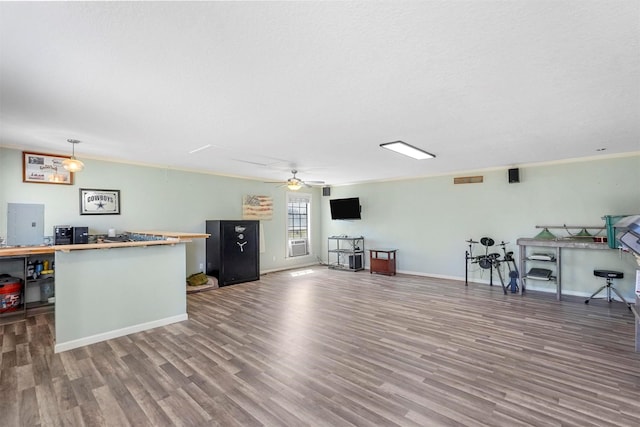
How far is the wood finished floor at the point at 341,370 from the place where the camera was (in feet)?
6.98

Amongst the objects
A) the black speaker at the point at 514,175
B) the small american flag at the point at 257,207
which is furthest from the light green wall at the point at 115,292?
the black speaker at the point at 514,175

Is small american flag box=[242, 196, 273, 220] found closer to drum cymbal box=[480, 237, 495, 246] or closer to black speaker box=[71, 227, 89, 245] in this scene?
black speaker box=[71, 227, 89, 245]

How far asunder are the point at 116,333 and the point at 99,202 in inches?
104

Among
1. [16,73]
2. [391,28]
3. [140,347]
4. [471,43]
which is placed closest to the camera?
[391,28]

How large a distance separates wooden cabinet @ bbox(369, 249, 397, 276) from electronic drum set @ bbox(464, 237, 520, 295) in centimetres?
170

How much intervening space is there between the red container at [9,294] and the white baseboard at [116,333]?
1.86 m

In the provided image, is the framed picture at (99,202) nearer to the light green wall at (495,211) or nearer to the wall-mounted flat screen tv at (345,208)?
the wall-mounted flat screen tv at (345,208)

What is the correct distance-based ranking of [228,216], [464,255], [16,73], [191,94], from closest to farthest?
[16,73] → [191,94] → [464,255] → [228,216]

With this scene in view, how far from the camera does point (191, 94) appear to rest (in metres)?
2.54

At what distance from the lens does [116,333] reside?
11.8ft

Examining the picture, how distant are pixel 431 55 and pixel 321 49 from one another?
0.75 m

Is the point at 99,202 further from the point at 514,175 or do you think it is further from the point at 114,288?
the point at 514,175

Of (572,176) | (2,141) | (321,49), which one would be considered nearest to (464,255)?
(572,176)

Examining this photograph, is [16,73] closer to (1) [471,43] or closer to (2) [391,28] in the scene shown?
(2) [391,28]
